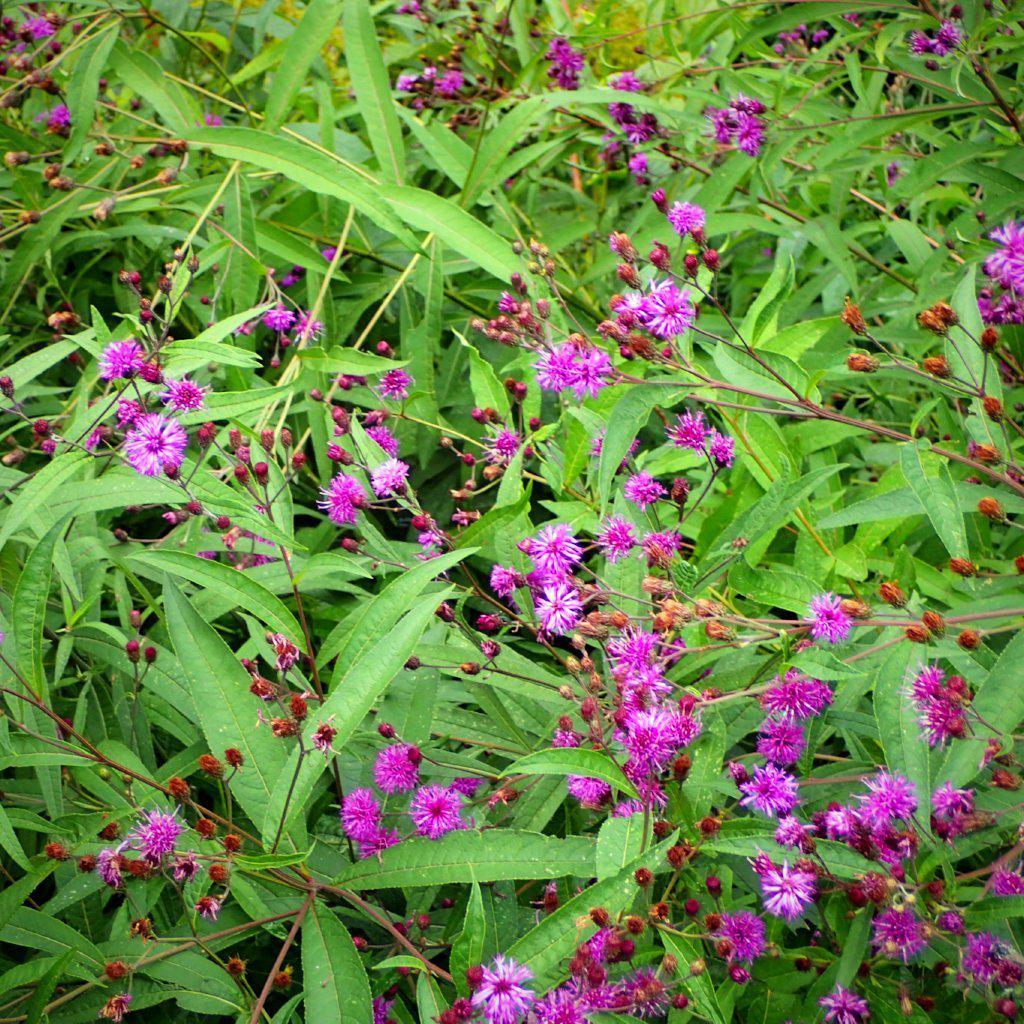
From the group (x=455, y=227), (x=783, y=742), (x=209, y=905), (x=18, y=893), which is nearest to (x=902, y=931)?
(x=783, y=742)

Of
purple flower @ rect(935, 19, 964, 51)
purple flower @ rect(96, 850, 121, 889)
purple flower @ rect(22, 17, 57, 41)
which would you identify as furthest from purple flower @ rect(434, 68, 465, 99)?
purple flower @ rect(96, 850, 121, 889)

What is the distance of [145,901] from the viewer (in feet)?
5.11

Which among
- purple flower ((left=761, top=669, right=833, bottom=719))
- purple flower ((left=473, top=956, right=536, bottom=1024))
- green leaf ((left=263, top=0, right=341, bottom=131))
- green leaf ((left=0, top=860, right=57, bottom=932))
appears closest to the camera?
purple flower ((left=473, top=956, right=536, bottom=1024))

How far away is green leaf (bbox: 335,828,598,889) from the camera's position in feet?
4.33

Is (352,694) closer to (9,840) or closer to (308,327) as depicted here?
(9,840)

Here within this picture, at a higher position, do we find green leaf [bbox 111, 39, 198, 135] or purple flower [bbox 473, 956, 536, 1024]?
green leaf [bbox 111, 39, 198, 135]

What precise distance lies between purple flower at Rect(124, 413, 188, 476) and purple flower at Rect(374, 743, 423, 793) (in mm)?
537

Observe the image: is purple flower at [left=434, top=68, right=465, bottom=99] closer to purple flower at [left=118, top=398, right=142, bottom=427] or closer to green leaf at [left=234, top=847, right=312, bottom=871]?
purple flower at [left=118, top=398, right=142, bottom=427]

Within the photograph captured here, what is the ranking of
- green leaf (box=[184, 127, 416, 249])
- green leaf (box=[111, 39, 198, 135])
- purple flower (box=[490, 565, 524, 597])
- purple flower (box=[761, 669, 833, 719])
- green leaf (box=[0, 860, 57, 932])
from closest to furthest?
1. purple flower (box=[761, 669, 833, 719])
2. green leaf (box=[0, 860, 57, 932])
3. purple flower (box=[490, 565, 524, 597])
4. green leaf (box=[184, 127, 416, 249])
5. green leaf (box=[111, 39, 198, 135])

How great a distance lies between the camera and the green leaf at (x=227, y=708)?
144cm

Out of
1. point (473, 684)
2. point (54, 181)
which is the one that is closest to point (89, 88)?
point (54, 181)

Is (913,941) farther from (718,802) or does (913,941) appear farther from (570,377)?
(570,377)

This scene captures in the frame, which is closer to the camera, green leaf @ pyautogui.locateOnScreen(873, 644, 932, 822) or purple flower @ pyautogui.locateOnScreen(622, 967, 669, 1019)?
purple flower @ pyautogui.locateOnScreen(622, 967, 669, 1019)

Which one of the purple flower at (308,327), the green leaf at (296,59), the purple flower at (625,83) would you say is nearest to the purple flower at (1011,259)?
the purple flower at (308,327)
